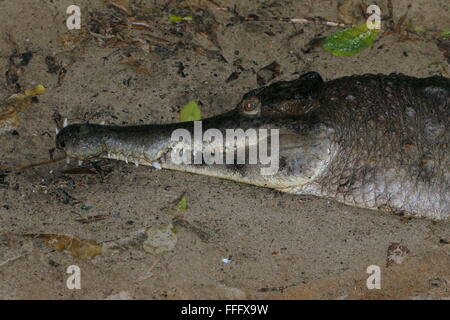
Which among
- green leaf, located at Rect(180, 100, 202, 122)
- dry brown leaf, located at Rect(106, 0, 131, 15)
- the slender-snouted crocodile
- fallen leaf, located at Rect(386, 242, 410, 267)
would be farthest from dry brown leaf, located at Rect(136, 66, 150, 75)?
fallen leaf, located at Rect(386, 242, 410, 267)

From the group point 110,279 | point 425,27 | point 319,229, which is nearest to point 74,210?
point 110,279

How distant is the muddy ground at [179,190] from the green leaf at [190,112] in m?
0.06

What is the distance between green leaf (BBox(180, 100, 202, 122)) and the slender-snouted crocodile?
1.19 ft

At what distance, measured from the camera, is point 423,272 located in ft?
12.4

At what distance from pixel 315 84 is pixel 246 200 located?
3.01 ft

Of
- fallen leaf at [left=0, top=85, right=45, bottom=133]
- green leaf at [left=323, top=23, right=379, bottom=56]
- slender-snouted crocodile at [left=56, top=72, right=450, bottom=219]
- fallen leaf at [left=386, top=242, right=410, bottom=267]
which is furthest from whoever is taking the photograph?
green leaf at [left=323, top=23, right=379, bottom=56]

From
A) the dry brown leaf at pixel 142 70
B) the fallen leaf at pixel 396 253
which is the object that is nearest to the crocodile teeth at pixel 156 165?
the dry brown leaf at pixel 142 70

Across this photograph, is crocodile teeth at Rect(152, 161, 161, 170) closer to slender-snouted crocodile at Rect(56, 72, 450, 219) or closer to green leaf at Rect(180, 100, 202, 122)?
slender-snouted crocodile at Rect(56, 72, 450, 219)

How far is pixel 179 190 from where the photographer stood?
3.85m

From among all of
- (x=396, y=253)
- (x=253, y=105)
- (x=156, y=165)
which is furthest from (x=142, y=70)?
(x=396, y=253)

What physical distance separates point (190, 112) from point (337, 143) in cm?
113

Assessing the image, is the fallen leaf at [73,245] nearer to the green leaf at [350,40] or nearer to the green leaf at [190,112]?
the green leaf at [190,112]

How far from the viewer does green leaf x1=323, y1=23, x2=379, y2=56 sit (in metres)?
4.40

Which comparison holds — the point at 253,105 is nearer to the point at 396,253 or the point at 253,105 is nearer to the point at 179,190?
the point at 179,190
